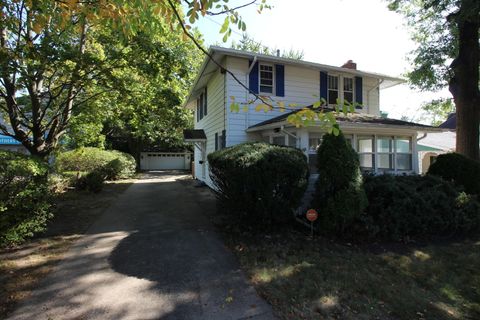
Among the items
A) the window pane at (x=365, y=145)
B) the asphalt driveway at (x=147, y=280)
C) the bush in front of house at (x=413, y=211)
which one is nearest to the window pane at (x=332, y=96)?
the window pane at (x=365, y=145)

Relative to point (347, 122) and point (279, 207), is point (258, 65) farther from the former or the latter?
point (279, 207)

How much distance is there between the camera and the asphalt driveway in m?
3.32

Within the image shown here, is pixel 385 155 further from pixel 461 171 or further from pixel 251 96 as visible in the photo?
pixel 251 96

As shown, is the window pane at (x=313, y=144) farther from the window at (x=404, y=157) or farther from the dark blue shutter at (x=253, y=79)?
the window at (x=404, y=157)

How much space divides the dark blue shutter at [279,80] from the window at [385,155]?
4.02 m

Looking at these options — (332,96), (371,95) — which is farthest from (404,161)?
(332,96)

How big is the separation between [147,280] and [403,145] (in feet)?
35.7

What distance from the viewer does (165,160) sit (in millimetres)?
30797

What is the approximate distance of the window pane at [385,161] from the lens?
10.5m

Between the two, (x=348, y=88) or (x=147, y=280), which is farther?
(x=348, y=88)

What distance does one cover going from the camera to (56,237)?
19.6 ft

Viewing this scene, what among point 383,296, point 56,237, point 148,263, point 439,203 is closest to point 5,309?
point 148,263

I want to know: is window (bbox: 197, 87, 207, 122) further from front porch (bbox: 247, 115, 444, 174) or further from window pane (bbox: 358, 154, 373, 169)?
window pane (bbox: 358, 154, 373, 169)

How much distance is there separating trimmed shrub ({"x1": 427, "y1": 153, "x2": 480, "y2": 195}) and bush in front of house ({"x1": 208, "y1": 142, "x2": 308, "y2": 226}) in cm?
488
